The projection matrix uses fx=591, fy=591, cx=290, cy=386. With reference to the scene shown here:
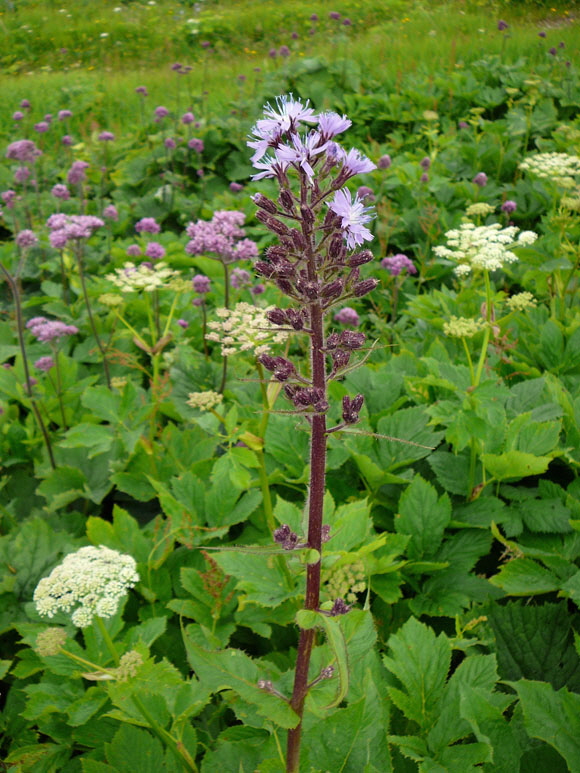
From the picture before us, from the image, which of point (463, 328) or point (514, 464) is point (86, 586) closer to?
point (514, 464)

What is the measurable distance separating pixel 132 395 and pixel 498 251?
187cm

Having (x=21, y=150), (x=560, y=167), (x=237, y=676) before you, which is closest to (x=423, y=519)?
(x=237, y=676)

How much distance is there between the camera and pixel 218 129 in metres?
6.86

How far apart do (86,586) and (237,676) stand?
56 cm

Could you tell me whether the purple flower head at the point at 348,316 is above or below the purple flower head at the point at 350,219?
below

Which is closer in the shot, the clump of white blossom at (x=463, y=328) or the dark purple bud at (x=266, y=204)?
the dark purple bud at (x=266, y=204)

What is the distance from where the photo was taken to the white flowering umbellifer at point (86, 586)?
179 centimetres

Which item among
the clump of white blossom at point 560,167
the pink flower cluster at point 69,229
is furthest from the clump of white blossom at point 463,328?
the pink flower cluster at point 69,229

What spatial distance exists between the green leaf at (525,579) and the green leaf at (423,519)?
0.30m

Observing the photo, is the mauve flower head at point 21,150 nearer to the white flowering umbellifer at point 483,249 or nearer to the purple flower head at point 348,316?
the purple flower head at point 348,316

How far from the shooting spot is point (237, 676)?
5.19ft

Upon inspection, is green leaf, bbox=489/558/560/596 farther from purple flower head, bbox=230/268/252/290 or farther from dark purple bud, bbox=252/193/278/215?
purple flower head, bbox=230/268/252/290

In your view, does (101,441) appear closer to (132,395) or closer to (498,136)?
(132,395)

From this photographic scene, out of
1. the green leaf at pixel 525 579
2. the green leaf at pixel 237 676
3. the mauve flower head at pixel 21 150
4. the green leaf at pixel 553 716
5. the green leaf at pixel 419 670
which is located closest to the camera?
the green leaf at pixel 237 676
